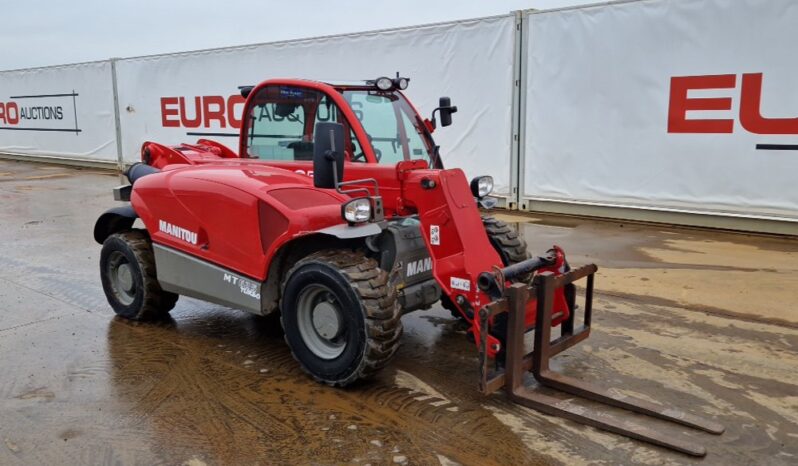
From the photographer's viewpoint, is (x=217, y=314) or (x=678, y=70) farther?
(x=678, y=70)

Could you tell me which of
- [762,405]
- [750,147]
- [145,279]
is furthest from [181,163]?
[750,147]

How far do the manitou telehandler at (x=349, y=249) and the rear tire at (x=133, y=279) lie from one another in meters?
0.01

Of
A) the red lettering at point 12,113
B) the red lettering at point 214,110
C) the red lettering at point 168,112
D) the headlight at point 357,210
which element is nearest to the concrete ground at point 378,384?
the headlight at point 357,210

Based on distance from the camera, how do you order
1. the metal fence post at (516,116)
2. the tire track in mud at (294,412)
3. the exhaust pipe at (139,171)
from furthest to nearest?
the metal fence post at (516,116) < the exhaust pipe at (139,171) < the tire track in mud at (294,412)

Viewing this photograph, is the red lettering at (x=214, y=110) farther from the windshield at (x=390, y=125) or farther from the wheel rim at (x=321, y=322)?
the wheel rim at (x=321, y=322)

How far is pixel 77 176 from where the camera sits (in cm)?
1745

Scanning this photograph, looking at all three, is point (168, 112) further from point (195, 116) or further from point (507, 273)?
point (507, 273)

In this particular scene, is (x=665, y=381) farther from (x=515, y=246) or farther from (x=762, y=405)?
(x=515, y=246)

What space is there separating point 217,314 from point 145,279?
693 mm

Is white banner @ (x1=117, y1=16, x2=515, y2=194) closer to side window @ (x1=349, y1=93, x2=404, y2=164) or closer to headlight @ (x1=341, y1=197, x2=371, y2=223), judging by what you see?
side window @ (x1=349, y1=93, x2=404, y2=164)

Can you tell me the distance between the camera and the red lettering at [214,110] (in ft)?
48.3

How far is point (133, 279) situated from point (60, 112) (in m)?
16.8

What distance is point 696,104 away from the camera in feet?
29.1

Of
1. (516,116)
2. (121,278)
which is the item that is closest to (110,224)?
(121,278)
